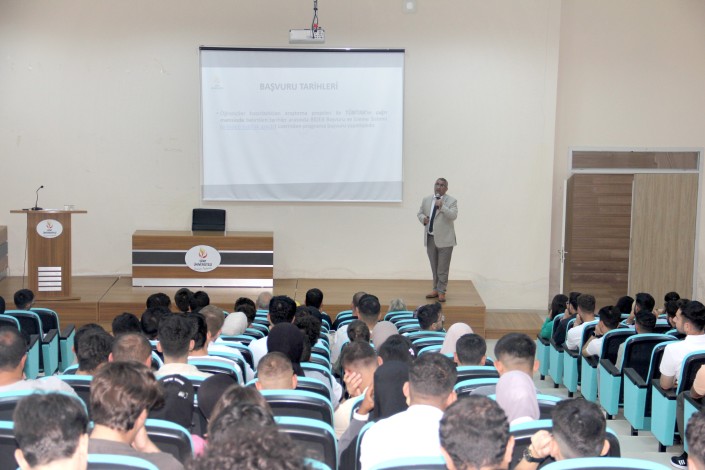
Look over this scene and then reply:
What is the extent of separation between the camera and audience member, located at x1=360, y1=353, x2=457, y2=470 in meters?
2.74

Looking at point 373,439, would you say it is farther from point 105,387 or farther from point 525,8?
point 525,8

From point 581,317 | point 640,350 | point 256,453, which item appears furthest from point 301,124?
point 256,453

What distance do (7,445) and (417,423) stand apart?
1.39 meters

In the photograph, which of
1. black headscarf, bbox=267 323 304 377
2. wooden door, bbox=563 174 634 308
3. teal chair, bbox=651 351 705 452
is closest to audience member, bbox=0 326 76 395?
black headscarf, bbox=267 323 304 377

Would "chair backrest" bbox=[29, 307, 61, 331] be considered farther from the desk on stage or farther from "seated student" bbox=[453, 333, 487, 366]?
"seated student" bbox=[453, 333, 487, 366]

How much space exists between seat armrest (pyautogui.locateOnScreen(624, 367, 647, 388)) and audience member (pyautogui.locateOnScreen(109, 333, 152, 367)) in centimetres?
311

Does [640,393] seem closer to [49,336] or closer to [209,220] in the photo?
[49,336]

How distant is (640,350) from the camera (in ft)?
17.3

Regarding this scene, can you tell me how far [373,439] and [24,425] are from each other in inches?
47.5

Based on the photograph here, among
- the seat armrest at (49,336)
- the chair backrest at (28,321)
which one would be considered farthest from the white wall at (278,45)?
the chair backrest at (28,321)

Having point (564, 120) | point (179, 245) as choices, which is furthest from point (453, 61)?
point (179, 245)

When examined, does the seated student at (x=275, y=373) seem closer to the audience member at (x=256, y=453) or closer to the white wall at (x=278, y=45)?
the audience member at (x=256, y=453)

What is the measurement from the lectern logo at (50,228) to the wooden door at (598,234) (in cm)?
606

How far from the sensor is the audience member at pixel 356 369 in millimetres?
3842
